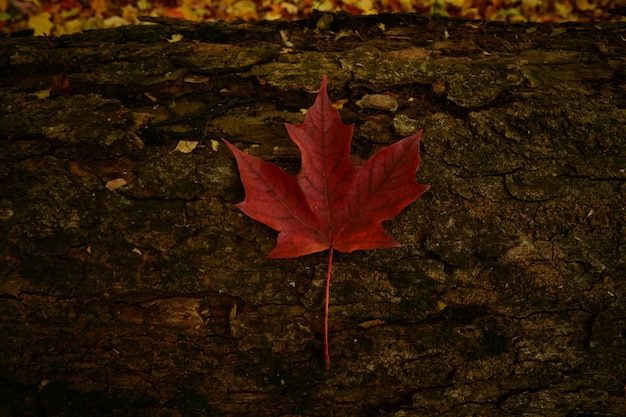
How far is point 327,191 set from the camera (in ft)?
4.65

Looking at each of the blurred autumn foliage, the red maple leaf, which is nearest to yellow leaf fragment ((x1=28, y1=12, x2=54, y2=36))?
the blurred autumn foliage

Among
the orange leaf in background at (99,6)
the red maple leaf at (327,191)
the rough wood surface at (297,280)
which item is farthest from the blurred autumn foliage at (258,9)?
the red maple leaf at (327,191)

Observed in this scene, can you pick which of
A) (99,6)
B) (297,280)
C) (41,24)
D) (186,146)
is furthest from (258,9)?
(297,280)

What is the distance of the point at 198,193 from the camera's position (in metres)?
1.51

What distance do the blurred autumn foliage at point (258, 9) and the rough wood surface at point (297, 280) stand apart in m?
2.60

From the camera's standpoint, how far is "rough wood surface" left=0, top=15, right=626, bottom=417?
1.45 meters

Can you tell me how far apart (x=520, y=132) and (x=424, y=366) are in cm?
85

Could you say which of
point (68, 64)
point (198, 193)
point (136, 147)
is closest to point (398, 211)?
point (198, 193)

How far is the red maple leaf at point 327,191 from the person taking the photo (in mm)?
1386

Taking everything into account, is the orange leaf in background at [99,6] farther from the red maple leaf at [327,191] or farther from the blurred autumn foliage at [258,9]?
the red maple leaf at [327,191]

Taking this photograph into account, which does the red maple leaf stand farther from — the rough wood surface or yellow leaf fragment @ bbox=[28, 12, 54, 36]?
yellow leaf fragment @ bbox=[28, 12, 54, 36]

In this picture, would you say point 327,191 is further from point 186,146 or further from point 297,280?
point 186,146

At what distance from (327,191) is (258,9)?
3.13 m

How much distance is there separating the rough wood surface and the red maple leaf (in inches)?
3.7
